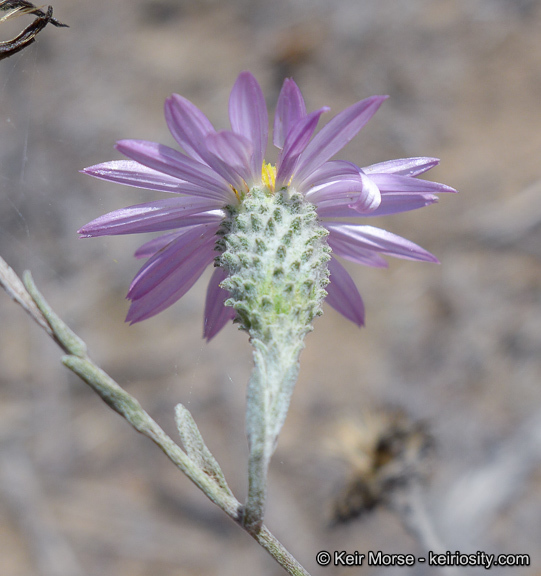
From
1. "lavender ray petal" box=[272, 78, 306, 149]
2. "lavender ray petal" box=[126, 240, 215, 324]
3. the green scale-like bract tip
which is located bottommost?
the green scale-like bract tip

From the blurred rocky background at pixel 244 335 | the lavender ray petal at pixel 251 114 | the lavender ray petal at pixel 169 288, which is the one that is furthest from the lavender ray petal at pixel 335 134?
the blurred rocky background at pixel 244 335

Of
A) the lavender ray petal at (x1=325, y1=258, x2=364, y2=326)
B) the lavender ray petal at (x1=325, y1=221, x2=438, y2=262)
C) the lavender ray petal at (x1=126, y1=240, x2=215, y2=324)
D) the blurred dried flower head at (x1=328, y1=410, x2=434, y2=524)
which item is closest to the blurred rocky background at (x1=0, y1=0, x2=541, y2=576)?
the blurred dried flower head at (x1=328, y1=410, x2=434, y2=524)

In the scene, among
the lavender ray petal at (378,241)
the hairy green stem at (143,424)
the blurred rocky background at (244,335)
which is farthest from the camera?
the blurred rocky background at (244,335)

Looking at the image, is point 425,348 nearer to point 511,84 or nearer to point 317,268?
point 511,84

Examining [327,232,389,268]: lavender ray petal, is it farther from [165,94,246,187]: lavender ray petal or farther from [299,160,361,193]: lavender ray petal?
[165,94,246,187]: lavender ray petal

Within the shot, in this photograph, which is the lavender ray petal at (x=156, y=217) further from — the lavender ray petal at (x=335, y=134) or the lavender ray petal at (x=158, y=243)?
the lavender ray petal at (x=335, y=134)

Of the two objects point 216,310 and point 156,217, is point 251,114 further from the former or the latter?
point 216,310

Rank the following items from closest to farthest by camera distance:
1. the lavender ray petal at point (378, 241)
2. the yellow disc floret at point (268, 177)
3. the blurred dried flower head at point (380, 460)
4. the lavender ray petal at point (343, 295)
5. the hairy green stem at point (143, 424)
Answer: the hairy green stem at point (143, 424), the yellow disc floret at point (268, 177), the lavender ray petal at point (378, 241), the lavender ray petal at point (343, 295), the blurred dried flower head at point (380, 460)
